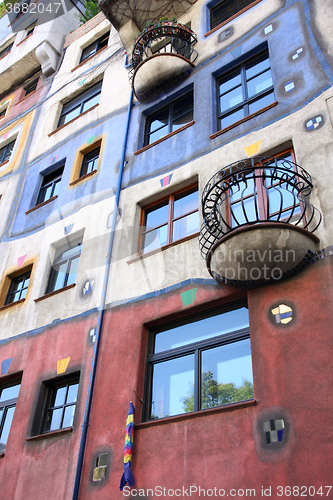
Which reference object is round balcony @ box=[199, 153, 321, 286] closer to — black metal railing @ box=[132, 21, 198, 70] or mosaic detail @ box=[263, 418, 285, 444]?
mosaic detail @ box=[263, 418, 285, 444]

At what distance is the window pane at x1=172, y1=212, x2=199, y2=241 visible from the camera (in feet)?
32.4

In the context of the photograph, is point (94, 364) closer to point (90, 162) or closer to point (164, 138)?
point (164, 138)

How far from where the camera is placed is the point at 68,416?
9062mm

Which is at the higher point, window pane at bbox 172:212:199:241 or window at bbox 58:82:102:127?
window at bbox 58:82:102:127

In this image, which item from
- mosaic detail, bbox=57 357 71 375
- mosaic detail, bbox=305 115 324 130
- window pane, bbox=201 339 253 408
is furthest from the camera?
mosaic detail, bbox=57 357 71 375

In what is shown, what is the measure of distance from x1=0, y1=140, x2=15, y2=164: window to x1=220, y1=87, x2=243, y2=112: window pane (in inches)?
399

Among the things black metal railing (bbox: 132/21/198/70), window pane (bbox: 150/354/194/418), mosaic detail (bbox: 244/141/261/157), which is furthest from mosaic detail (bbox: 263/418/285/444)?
black metal railing (bbox: 132/21/198/70)

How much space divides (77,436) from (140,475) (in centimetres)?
167

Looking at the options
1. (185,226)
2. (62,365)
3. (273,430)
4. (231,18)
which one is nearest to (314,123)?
(185,226)

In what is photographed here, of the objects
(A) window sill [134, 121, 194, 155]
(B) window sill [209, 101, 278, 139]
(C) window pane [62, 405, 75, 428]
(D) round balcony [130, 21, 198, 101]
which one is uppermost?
(D) round balcony [130, 21, 198, 101]

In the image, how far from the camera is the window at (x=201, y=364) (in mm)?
7367

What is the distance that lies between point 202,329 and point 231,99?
6281 mm

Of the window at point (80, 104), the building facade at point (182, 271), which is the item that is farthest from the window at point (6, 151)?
the building facade at point (182, 271)

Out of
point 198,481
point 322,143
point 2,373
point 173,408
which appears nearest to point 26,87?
point 2,373
